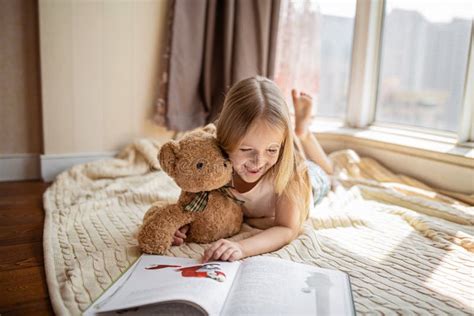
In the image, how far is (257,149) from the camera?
3.29 feet

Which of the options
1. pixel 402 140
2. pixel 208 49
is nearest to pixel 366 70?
pixel 402 140

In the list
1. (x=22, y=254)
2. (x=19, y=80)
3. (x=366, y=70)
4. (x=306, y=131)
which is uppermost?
(x=366, y=70)

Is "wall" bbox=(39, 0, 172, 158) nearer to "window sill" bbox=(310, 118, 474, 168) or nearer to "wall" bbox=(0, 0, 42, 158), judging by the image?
"wall" bbox=(0, 0, 42, 158)

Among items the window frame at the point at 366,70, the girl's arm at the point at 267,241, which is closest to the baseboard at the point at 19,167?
the girl's arm at the point at 267,241

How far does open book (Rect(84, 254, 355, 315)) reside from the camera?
0.71 metres

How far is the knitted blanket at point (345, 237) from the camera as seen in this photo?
2.85ft

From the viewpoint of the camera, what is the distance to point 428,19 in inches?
74.0

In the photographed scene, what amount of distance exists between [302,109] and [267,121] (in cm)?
62

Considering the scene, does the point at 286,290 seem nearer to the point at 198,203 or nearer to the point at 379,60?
the point at 198,203

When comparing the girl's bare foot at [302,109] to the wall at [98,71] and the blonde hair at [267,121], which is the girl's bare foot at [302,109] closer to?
the blonde hair at [267,121]

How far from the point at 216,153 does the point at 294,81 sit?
1183mm

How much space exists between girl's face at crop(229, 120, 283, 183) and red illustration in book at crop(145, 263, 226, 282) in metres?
0.27

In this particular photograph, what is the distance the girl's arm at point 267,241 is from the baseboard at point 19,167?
1268 mm

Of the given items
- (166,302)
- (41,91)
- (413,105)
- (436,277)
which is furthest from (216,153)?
(413,105)
